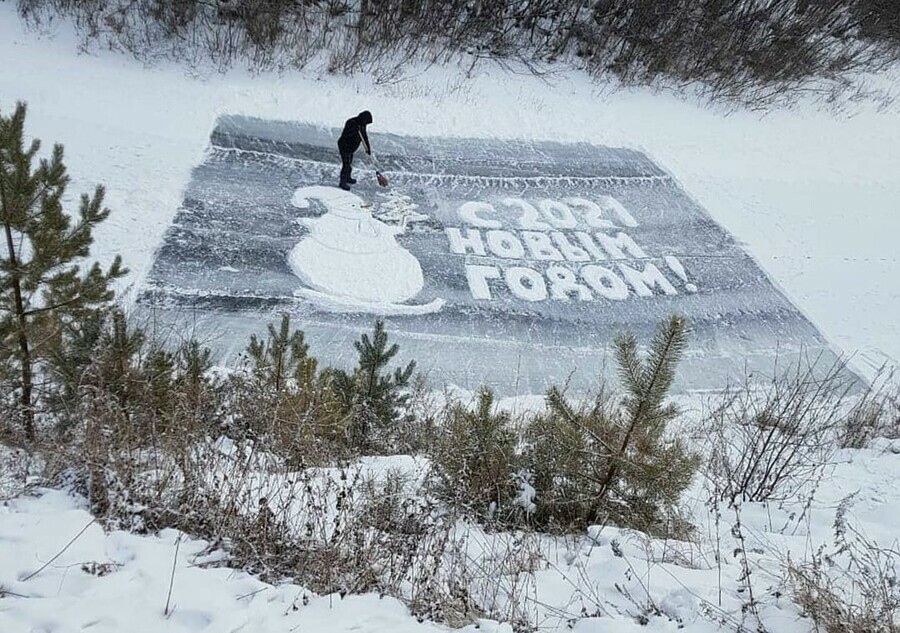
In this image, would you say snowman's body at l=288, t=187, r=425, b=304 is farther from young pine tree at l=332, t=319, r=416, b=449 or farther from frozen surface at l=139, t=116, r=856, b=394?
young pine tree at l=332, t=319, r=416, b=449

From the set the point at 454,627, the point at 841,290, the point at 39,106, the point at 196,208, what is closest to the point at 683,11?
the point at 841,290

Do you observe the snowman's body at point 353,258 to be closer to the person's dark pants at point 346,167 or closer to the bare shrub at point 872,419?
the person's dark pants at point 346,167

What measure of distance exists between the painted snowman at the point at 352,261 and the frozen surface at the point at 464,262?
0.02 meters

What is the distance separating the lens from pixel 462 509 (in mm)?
4023

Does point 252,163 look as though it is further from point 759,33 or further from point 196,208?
point 759,33

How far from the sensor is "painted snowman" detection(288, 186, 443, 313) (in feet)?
26.5

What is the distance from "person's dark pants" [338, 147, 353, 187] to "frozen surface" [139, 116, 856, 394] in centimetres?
18

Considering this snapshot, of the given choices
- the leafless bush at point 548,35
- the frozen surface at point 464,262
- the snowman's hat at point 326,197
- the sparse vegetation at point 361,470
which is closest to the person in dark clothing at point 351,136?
the snowman's hat at point 326,197

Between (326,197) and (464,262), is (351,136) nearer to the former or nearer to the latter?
(326,197)

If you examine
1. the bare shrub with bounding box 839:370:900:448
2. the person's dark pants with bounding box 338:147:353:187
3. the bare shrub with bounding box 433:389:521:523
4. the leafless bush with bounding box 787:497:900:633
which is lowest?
the person's dark pants with bounding box 338:147:353:187

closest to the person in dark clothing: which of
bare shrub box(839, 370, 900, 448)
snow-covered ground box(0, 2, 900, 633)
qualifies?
snow-covered ground box(0, 2, 900, 633)

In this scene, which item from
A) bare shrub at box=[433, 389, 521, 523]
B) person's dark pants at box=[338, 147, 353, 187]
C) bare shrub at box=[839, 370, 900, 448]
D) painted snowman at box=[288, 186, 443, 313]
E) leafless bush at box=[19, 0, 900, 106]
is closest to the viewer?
bare shrub at box=[433, 389, 521, 523]

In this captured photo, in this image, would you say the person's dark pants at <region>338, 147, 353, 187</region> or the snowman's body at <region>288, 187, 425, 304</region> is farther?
the person's dark pants at <region>338, 147, 353, 187</region>

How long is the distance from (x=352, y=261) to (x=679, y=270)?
182 inches
